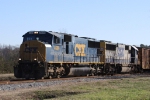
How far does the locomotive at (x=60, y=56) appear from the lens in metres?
21.9

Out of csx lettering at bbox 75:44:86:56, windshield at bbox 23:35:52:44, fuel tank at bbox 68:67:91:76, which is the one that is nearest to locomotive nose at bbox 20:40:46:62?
windshield at bbox 23:35:52:44

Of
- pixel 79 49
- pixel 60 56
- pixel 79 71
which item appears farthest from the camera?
pixel 79 49

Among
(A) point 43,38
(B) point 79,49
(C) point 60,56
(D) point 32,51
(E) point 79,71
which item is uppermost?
(A) point 43,38

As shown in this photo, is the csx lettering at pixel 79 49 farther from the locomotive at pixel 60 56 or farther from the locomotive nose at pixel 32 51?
the locomotive nose at pixel 32 51

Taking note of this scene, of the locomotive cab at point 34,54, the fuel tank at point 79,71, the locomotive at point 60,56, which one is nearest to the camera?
the locomotive cab at point 34,54

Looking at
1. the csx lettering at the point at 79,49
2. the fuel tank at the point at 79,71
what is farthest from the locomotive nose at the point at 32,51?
the csx lettering at the point at 79,49

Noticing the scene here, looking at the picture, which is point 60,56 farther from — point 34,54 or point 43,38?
point 34,54

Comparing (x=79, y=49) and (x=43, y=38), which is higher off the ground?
(x=43, y=38)

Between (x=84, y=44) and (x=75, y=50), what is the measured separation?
85.5 inches

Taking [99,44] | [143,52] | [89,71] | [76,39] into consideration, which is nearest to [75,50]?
[76,39]

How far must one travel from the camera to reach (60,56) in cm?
2359

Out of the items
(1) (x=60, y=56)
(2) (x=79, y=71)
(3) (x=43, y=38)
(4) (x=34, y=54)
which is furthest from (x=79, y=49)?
(4) (x=34, y=54)

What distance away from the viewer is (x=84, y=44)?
2788 centimetres

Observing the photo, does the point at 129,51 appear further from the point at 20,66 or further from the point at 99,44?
the point at 20,66
